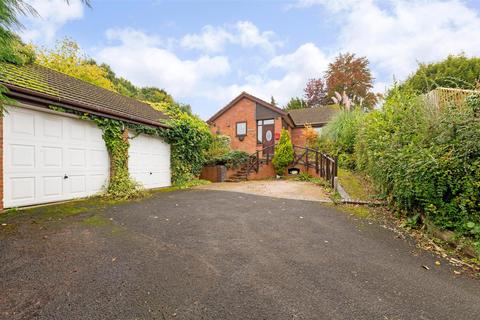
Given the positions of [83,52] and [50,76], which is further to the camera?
[83,52]

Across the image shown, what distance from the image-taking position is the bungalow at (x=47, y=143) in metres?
4.74

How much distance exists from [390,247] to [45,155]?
296 inches

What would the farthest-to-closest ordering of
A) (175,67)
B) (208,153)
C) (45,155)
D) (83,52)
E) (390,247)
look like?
1. (83,52)
2. (175,67)
3. (208,153)
4. (45,155)
5. (390,247)

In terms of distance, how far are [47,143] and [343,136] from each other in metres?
11.5

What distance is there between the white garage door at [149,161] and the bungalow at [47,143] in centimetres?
15

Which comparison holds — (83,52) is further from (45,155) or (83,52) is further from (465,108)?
(465,108)

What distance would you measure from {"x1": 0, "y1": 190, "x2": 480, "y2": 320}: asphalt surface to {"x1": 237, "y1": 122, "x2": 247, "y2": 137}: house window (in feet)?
45.1

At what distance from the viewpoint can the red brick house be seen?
54.2 feet

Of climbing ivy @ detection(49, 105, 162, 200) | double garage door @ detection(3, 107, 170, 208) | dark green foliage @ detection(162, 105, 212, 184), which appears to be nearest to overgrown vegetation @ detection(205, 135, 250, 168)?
dark green foliage @ detection(162, 105, 212, 184)

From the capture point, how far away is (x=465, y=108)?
3.40 m

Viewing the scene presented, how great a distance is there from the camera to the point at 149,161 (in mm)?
8242

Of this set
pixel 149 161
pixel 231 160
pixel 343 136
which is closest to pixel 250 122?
pixel 231 160

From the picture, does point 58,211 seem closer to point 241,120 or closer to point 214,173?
point 214,173

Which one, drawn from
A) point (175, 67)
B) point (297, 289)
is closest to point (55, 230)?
point (297, 289)
